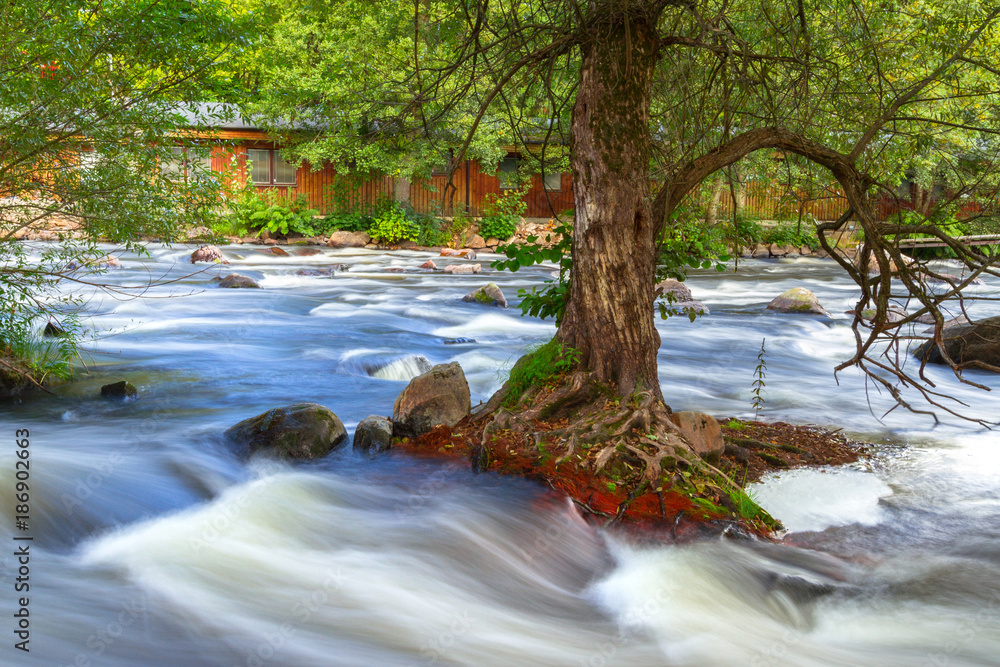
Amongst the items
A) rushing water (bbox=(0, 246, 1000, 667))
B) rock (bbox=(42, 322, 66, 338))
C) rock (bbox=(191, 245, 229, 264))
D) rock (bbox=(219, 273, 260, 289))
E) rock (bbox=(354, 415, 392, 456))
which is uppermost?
rock (bbox=(191, 245, 229, 264))

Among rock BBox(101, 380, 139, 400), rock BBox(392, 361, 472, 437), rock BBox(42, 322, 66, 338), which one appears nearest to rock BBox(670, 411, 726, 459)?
rock BBox(392, 361, 472, 437)

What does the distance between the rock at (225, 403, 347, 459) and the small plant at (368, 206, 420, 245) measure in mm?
21603

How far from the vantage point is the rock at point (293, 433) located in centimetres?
595

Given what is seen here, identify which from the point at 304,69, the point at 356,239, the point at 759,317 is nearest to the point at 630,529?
the point at 759,317

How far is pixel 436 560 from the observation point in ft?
14.8

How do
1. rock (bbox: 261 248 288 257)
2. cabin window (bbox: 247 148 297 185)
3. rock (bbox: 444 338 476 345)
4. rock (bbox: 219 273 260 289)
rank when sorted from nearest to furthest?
rock (bbox: 444 338 476 345) → rock (bbox: 219 273 260 289) → rock (bbox: 261 248 288 257) → cabin window (bbox: 247 148 297 185)

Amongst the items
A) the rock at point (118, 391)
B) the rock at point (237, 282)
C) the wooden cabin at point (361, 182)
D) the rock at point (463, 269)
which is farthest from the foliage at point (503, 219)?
the rock at point (118, 391)

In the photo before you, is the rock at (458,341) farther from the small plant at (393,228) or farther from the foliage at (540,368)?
the small plant at (393,228)

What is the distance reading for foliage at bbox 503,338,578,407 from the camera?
17.2 feet

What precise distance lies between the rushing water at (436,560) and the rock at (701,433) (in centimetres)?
39

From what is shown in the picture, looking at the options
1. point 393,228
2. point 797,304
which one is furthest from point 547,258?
point 393,228

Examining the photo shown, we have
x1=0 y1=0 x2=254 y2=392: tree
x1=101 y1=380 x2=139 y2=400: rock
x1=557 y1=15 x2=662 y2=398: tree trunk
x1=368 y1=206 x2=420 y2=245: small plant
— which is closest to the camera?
x1=557 y1=15 x2=662 y2=398: tree trunk

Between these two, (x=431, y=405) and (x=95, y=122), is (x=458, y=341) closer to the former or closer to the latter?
(x=431, y=405)

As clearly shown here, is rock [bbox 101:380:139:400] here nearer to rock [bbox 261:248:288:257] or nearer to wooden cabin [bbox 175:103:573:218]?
rock [bbox 261:248:288:257]
